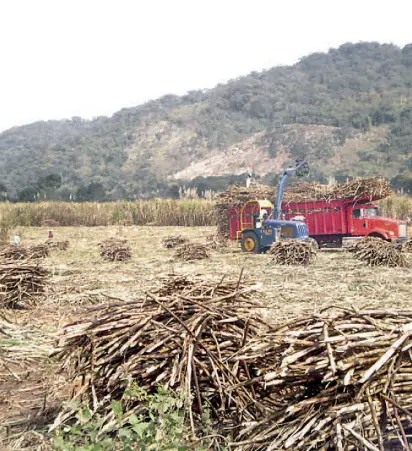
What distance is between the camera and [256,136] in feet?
380

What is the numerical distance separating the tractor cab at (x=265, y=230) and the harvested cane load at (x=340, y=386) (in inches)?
508

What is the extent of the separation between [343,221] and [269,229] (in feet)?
10.6

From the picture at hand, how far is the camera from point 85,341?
3717mm

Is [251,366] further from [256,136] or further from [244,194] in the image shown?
[256,136]

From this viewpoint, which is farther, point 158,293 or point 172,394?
point 158,293

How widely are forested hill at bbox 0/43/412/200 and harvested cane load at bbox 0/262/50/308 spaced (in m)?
51.7

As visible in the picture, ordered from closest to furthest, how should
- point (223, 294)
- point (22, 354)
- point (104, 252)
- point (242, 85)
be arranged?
point (223, 294)
point (22, 354)
point (104, 252)
point (242, 85)

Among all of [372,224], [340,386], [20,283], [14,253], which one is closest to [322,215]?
[372,224]

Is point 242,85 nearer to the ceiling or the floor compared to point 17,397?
nearer to the ceiling

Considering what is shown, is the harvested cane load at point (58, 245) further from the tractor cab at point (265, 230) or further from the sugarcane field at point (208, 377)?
the sugarcane field at point (208, 377)

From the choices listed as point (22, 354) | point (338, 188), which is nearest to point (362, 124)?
point (338, 188)

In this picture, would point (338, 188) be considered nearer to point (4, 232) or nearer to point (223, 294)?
point (4, 232)

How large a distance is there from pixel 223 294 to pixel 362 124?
10734cm

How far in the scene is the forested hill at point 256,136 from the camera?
89.2 meters
